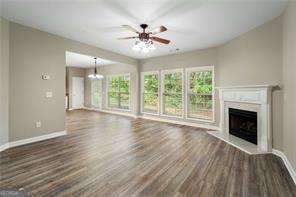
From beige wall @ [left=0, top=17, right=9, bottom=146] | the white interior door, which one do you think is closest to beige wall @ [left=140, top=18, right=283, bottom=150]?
beige wall @ [left=0, top=17, right=9, bottom=146]

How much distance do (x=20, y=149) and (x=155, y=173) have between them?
2984 mm

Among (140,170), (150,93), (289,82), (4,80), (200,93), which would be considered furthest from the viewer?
(150,93)

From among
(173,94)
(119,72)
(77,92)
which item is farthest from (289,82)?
(77,92)

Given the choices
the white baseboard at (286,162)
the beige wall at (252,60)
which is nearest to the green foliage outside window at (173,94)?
the beige wall at (252,60)

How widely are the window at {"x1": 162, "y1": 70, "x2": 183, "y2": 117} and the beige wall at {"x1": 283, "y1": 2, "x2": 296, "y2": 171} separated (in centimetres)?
365

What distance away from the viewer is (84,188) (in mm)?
2123

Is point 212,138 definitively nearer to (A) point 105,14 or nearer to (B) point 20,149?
(A) point 105,14

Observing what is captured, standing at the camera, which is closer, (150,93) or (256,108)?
(256,108)

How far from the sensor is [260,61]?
12.4 feet

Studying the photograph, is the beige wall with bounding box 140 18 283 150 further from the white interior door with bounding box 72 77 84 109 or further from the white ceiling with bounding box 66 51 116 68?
the white interior door with bounding box 72 77 84 109

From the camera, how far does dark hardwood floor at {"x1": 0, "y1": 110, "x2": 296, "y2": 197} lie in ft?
6.93

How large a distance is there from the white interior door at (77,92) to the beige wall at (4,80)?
23.4 feet

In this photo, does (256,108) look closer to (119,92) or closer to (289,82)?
(289,82)

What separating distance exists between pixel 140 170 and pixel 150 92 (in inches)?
201
